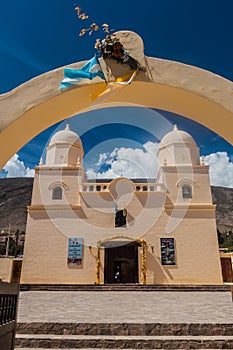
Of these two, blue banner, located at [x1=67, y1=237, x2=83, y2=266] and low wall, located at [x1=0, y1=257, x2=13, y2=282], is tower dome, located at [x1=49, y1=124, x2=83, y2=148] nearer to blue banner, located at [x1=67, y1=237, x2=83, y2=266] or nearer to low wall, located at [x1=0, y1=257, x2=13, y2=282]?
blue banner, located at [x1=67, y1=237, x2=83, y2=266]

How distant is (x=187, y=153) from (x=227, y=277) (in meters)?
7.10

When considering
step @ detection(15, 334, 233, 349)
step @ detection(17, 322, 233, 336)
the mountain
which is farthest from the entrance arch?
the mountain

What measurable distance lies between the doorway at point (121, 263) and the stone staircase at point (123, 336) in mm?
10413

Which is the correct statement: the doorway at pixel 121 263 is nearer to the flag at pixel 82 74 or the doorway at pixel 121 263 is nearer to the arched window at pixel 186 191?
the arched window at pixel 186 191

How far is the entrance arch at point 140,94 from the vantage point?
3.33 metres

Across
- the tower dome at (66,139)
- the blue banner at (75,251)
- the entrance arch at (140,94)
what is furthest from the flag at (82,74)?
the tower dome at (66,139)

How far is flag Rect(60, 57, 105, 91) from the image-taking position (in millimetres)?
3330

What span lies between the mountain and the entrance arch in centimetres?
3910

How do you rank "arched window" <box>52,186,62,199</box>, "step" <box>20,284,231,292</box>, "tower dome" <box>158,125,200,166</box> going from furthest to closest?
"tower dome" <box>158,125,200,166</box>
"arched window" <box>52,186,62,199</box>
"step" <box>20,284,231,292</box>

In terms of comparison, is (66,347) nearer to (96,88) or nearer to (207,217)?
(96,88)

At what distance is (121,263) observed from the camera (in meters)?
15.9

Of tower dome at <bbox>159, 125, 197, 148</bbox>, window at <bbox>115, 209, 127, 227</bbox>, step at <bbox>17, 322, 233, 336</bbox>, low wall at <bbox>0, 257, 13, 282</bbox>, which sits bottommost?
step at <bbox>17, 322, 233, 336</bbox>

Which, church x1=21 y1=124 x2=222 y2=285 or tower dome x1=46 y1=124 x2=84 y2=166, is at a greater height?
tower dome x1=46 y1=124 x2=84 y2=166

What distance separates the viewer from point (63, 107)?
3.54 m
